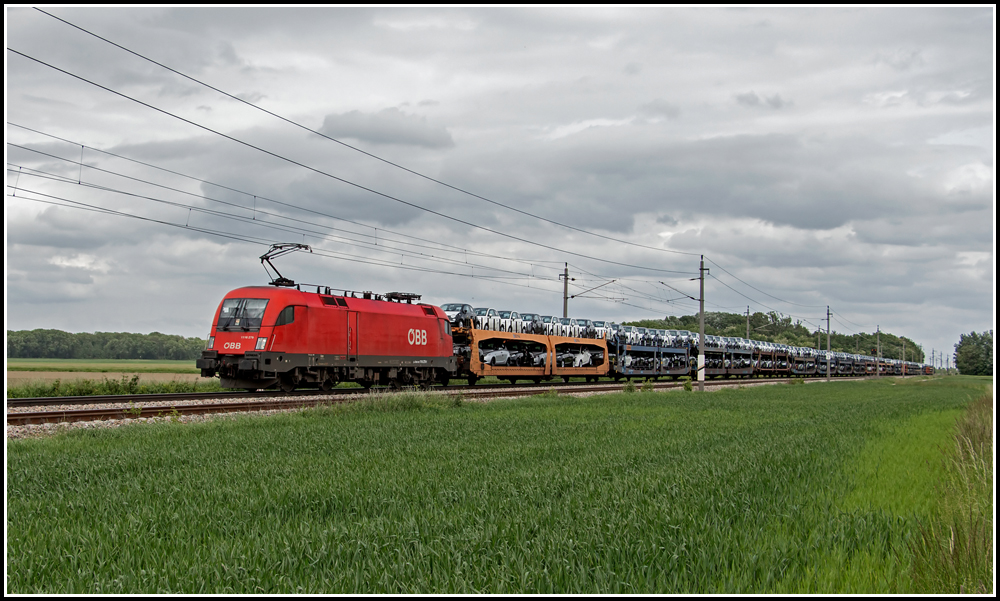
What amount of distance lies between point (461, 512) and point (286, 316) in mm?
21547

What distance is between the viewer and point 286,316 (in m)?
27.1

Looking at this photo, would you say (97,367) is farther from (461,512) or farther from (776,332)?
(776,332)

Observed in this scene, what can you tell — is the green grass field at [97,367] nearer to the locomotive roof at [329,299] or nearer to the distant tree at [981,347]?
the locomotive roof at [329,299]

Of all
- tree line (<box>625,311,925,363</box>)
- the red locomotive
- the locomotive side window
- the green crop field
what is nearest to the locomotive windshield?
the red locomotive

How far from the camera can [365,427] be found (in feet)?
53.3

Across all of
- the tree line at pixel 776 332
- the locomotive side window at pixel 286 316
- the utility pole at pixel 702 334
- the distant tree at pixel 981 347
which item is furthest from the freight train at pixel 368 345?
the tree line at pixel 776 332

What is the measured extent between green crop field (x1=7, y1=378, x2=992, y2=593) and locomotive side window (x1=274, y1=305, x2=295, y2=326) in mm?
11861

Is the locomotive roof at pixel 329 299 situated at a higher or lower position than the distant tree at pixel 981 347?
higher

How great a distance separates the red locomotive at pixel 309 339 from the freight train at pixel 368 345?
Answer: 0.04 m

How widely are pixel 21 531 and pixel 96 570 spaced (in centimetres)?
180

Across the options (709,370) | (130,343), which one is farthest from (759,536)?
(130,343)

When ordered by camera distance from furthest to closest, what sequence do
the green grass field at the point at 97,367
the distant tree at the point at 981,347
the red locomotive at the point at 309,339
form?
the green grass field at the point at 97,367 < the red locomotive at the point at 309,339 < the distant tree at the point at 981,347

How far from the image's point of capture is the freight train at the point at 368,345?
88.4 ft


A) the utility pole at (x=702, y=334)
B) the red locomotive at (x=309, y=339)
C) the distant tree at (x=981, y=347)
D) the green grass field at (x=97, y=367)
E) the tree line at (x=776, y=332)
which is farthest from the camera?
the tree line at (x=776, y=332)
